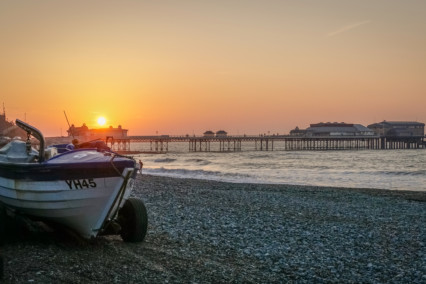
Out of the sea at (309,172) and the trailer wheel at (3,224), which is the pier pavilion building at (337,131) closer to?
the sea at (309,172)

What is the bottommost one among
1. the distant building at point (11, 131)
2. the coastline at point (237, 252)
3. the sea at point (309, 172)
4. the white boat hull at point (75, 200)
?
the sea at point (309, 172)

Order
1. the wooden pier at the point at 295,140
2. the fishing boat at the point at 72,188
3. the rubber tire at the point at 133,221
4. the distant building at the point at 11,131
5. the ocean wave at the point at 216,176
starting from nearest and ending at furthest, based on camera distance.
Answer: the fishing boat at the point at 72,188 → the rubber tire at the point at 133,221 → the ocean wave at the point at 216,176 → the distant building at the point at 11,131 → the wooden pier at the point at 295,140

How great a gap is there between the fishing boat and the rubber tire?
0.41 metres

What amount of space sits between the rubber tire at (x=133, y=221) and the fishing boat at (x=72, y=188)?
41 centimetres

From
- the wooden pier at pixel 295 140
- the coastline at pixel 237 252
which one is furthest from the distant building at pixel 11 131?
the wooden pier at pixel 295 140

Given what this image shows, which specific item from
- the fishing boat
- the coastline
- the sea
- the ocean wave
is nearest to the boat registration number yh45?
the fishing boat

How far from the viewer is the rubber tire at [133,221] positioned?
8102 mm

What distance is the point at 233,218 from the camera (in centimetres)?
1173

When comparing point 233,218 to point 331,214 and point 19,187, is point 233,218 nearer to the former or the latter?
point 331,214

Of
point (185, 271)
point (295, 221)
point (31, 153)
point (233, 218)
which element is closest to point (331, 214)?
point (295, 221)

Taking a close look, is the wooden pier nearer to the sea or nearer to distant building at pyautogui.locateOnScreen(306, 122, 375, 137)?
distant building at pyautogui.locateOnScreen(306, 122, 375, 137)

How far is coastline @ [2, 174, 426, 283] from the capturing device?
641 centimetres

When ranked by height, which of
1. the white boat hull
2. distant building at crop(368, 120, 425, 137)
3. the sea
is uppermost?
distant building at crop(368, 120, 425, 137)

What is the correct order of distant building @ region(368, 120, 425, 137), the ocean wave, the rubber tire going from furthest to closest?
distant building @ region(368, 120, 425, 137), the ocean wave, the rubber tire
